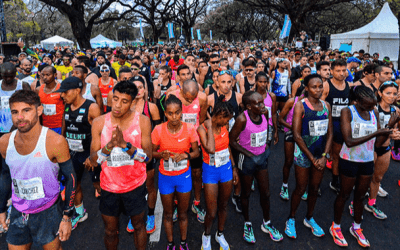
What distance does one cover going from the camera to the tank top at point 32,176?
2.08m

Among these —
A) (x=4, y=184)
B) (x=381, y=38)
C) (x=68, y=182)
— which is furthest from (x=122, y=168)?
(x=381, y=38)

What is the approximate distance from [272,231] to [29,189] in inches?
112

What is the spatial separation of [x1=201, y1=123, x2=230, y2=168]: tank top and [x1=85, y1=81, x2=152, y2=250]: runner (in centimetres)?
72

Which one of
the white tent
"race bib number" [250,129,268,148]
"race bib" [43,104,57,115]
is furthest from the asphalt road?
the white tent

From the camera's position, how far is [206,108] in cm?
418

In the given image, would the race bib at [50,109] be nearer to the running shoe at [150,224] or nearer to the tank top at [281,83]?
the running shoe at [150,224]

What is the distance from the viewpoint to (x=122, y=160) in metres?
2.33

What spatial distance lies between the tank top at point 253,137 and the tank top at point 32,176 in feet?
6.83

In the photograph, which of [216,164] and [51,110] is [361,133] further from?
[51,110]

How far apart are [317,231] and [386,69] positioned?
3.24 metres

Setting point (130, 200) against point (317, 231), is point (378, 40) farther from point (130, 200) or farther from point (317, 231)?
point (130, 200)

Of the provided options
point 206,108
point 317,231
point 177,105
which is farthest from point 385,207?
point 177,105

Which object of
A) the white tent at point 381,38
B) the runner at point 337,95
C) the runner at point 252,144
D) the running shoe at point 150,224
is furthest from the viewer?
the white tent at point 381,38

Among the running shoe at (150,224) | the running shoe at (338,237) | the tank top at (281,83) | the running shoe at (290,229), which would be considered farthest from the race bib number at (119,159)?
the tank top at (281,83)
